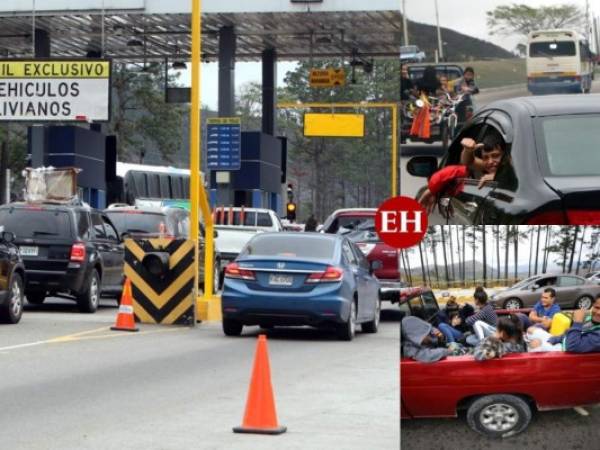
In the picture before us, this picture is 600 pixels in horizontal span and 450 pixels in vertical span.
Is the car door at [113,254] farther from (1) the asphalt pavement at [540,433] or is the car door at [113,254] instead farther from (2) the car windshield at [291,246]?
(1) the asphalt pavement at [540,433]

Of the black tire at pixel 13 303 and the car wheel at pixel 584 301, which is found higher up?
the car wheel at pixel 584 301

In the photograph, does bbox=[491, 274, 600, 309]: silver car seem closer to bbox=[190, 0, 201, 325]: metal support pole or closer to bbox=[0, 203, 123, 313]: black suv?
bbox=[190, 0, 201, 325]: metal support pole

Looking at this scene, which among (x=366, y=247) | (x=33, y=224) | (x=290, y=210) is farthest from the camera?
(x=290, y=210)

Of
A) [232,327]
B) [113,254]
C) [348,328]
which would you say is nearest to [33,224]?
[113,254]

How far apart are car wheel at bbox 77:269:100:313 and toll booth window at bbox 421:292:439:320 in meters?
18.0

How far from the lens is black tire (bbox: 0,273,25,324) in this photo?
20109 millimetres

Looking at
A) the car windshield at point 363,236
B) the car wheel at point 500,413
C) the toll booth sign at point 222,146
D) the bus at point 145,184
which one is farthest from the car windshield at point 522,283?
the bus at point 145,184

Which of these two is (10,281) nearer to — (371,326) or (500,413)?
(371,326)

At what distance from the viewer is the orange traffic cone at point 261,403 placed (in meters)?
10.6

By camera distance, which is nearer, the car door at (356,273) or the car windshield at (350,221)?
the car door at (356,273)

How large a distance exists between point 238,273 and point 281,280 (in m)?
0.60

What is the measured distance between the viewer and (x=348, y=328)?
1922cm

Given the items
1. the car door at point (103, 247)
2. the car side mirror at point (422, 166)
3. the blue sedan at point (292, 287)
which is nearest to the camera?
the car side mirror at point (422, 166)

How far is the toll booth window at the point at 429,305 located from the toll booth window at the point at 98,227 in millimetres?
18510
